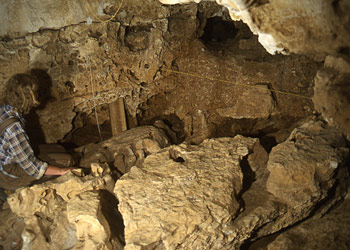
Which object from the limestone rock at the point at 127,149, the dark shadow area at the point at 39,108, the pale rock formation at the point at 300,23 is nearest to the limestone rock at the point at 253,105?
the limestone rock at the point at 127,149

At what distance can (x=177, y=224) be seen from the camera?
2041 millimetres

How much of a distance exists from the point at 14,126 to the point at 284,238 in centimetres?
272

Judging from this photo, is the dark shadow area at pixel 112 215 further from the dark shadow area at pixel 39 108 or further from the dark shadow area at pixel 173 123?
the dark shadow area at pixel 173 123

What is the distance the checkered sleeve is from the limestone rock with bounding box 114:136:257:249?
1.04 m

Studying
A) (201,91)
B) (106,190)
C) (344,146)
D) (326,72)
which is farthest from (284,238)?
(201,91)

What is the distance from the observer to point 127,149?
136 inches

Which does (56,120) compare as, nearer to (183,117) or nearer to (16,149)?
(16,149)

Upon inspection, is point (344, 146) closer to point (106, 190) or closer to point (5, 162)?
point (106, 190)

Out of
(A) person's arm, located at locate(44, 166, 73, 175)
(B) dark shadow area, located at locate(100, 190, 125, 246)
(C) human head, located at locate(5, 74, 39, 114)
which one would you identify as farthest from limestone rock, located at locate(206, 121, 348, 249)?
(C) human head, located at locate(5, 74, 39, 114)

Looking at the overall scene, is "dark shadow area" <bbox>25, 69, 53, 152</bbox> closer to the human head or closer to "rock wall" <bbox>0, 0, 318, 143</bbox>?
"rock wall" <bbox>0, 0, 318, 143</bbox>

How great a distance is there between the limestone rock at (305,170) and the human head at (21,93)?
243cm

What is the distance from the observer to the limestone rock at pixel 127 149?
3332 millimetres

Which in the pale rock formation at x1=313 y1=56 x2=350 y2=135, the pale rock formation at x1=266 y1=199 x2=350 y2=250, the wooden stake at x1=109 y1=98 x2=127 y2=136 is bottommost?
the pale rock formation at x1=266 y1=199 x2=350 y2=250

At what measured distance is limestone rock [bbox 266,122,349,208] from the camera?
241cm
